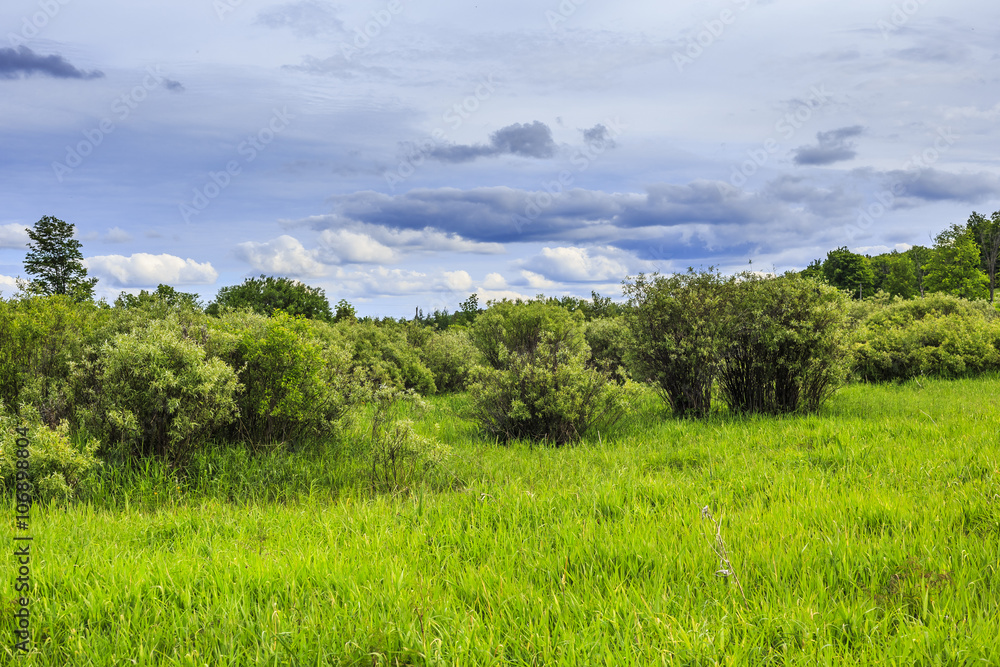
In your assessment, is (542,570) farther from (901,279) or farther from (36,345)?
(901,279)

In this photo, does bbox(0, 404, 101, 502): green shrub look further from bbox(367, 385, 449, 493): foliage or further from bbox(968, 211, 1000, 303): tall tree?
bbox(968, 211, 1000, 303): tall tree

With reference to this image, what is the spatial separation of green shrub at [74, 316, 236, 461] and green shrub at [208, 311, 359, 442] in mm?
720

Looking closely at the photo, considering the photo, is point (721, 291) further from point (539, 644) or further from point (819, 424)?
point (539, 644)

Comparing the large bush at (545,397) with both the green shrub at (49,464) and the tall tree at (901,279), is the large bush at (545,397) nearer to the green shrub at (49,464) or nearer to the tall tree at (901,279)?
the green shrub at (49,464)

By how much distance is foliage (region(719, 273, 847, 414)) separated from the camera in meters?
10.4

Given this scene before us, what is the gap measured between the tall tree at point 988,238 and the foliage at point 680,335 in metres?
82.6

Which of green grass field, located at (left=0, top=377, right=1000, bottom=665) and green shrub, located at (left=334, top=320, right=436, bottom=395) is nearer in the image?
green grass field, located at (left=0, top=377, right=1000, bottom=665)

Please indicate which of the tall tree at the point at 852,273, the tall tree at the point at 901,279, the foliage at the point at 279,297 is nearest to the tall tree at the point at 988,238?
the tall tree at the point at 901,279

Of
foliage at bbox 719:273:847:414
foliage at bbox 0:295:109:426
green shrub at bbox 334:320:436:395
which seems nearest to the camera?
foliage at bbox 0:295:109:426

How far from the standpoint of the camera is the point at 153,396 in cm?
673

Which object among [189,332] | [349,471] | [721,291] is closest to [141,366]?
[189,332]

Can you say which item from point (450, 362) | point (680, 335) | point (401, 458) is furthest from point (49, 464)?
point (450, 362)

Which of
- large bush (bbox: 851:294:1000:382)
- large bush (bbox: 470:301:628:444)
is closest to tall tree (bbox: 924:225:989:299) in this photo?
large bush (bbox: 851:294:1000:382)

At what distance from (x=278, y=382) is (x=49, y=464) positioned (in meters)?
2.74
